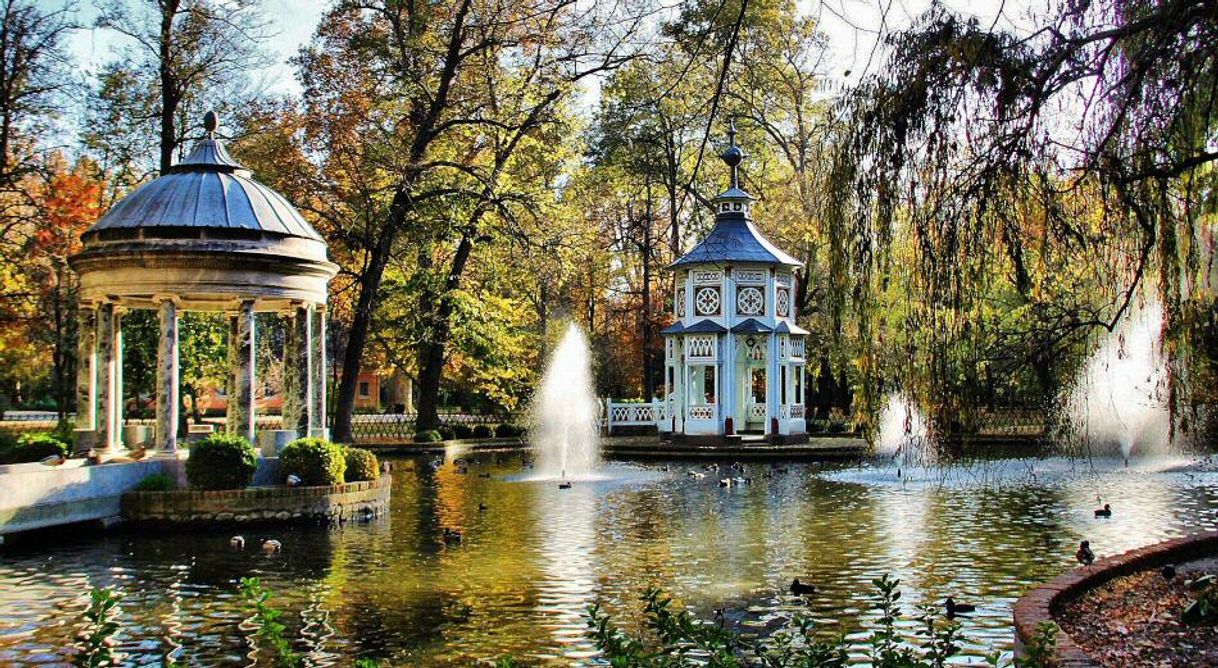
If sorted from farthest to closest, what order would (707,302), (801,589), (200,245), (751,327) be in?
(707,302)
(751,327)
(200,245)
(801,589)

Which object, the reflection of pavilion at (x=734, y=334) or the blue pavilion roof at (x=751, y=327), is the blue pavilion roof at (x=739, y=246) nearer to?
the reflection of pavilion at (x=734, y=334)

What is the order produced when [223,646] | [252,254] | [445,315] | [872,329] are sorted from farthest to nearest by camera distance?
[445,315] < [252,254] < [223,646] < [872,329]

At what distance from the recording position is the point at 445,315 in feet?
108

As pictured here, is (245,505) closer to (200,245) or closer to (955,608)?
(200,245)

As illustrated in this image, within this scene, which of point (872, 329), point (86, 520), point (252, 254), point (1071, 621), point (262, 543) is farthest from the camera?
point (252, 254)

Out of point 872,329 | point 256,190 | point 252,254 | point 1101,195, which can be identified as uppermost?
point 256,190

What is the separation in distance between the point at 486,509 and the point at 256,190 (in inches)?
250

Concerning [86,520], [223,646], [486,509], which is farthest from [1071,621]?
[86,520]

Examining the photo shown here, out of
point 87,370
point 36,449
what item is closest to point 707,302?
point 87,370

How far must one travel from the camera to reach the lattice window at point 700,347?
32750 millimetres

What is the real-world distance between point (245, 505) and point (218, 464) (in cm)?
74

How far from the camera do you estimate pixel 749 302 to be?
32.9m

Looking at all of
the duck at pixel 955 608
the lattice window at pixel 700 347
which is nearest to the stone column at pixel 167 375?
the duck at pixel 955 608

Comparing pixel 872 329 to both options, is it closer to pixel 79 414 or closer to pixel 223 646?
pixel 223 646
